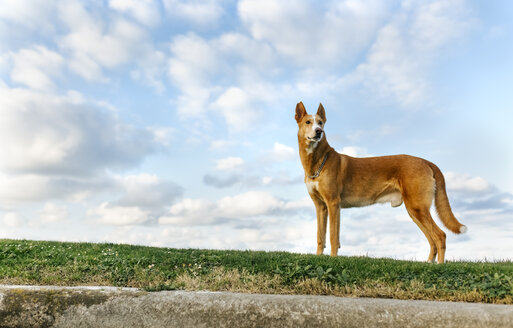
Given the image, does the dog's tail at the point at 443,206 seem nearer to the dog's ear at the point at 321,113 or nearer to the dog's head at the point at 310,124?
Result: the dog's ear at the point at 321,113

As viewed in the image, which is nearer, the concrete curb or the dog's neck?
the concrete curb

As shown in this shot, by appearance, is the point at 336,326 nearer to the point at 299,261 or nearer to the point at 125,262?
the point at 299,261

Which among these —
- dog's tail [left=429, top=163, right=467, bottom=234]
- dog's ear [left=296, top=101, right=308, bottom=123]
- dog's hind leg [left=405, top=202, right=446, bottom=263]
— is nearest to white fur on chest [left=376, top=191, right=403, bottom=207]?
dog's hind leg [left=405, top=202, right=446, bottom=263]

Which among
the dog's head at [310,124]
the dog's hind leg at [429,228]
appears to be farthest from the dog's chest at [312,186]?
the dog's hind leg at [429,228]

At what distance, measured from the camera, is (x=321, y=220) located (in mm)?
9945

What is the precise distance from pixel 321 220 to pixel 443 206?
8.74 ft

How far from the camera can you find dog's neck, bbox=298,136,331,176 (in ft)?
32.0

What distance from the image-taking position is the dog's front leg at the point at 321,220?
988cm

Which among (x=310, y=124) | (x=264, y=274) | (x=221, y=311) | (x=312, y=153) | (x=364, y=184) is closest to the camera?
(x=221, y=311)

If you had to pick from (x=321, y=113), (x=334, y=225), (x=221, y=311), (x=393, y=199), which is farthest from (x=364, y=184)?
(x=221, y=311)

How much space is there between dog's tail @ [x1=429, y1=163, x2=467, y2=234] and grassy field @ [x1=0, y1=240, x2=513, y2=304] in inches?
67.7

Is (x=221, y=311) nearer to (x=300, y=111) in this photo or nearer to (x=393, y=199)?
(x=300, y=111)

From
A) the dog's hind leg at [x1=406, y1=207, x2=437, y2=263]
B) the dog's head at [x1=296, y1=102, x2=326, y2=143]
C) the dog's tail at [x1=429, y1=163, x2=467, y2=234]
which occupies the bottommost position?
the dog's hind leg at [x1=406, y1=207, x2=437, y2=263]

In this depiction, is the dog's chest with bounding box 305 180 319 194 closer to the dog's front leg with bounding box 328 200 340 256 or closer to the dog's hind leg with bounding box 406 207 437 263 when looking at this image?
the dog's front leg with bounding box 328 200 340 256
